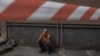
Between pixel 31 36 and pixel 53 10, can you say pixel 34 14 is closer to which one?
pixel 53 10

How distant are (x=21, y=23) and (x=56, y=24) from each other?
534 millimetres

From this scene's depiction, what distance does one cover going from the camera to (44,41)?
3.62 metres

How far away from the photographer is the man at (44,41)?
3.55m

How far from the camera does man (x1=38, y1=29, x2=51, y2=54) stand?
3549 millimetres

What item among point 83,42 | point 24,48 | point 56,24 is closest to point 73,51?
point 83,42

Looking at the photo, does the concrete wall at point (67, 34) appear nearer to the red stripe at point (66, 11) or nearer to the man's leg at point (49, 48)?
the man's leg at point (49, 48)

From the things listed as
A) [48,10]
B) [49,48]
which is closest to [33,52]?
[49,48]

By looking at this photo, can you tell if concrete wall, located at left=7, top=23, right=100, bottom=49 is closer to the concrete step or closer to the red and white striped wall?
the concrete step

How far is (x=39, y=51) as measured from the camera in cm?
354

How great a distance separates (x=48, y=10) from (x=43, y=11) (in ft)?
0.28

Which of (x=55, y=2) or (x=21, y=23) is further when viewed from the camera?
(x=21, y=23)

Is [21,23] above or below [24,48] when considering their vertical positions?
above

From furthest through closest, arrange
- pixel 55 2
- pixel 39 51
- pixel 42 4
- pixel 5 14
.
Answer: pixel 39 51
pixel 55 2
pixel 42 4
pixel 5 14

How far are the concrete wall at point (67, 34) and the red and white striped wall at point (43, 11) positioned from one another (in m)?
0.62
